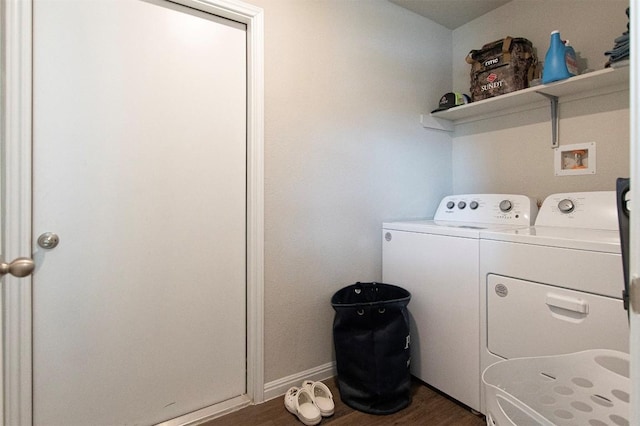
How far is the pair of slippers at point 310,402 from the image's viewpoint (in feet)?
4.81

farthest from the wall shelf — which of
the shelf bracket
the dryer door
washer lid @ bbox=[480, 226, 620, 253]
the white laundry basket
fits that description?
the white laundry basket

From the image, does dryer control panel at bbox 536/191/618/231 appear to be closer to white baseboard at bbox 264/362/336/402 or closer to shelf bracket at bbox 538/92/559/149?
shelf bracket at bbox 538/92/559/149

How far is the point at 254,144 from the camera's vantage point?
1.58m

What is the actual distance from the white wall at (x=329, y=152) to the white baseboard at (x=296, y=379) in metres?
0.02

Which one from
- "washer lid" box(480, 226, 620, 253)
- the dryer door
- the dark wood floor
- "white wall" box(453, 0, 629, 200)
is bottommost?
the dark wood floor

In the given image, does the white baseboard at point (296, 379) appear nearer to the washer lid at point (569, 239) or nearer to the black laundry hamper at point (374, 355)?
the black laundry hamper at point (374, 355)

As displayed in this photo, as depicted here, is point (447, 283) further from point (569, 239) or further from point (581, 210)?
point (581, 210)

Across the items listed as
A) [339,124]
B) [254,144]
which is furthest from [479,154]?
[254,144]

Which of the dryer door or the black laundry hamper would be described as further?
the black laundry hamper

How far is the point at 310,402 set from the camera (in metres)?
1.57

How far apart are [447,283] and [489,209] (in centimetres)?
63

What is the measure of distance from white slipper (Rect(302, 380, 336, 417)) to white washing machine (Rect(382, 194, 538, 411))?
0.52 metres

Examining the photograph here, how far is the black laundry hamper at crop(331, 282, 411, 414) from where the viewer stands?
154 centimetres

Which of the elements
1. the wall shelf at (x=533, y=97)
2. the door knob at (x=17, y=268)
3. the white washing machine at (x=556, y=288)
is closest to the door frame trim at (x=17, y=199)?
the door knob at (x=17, y=268)
